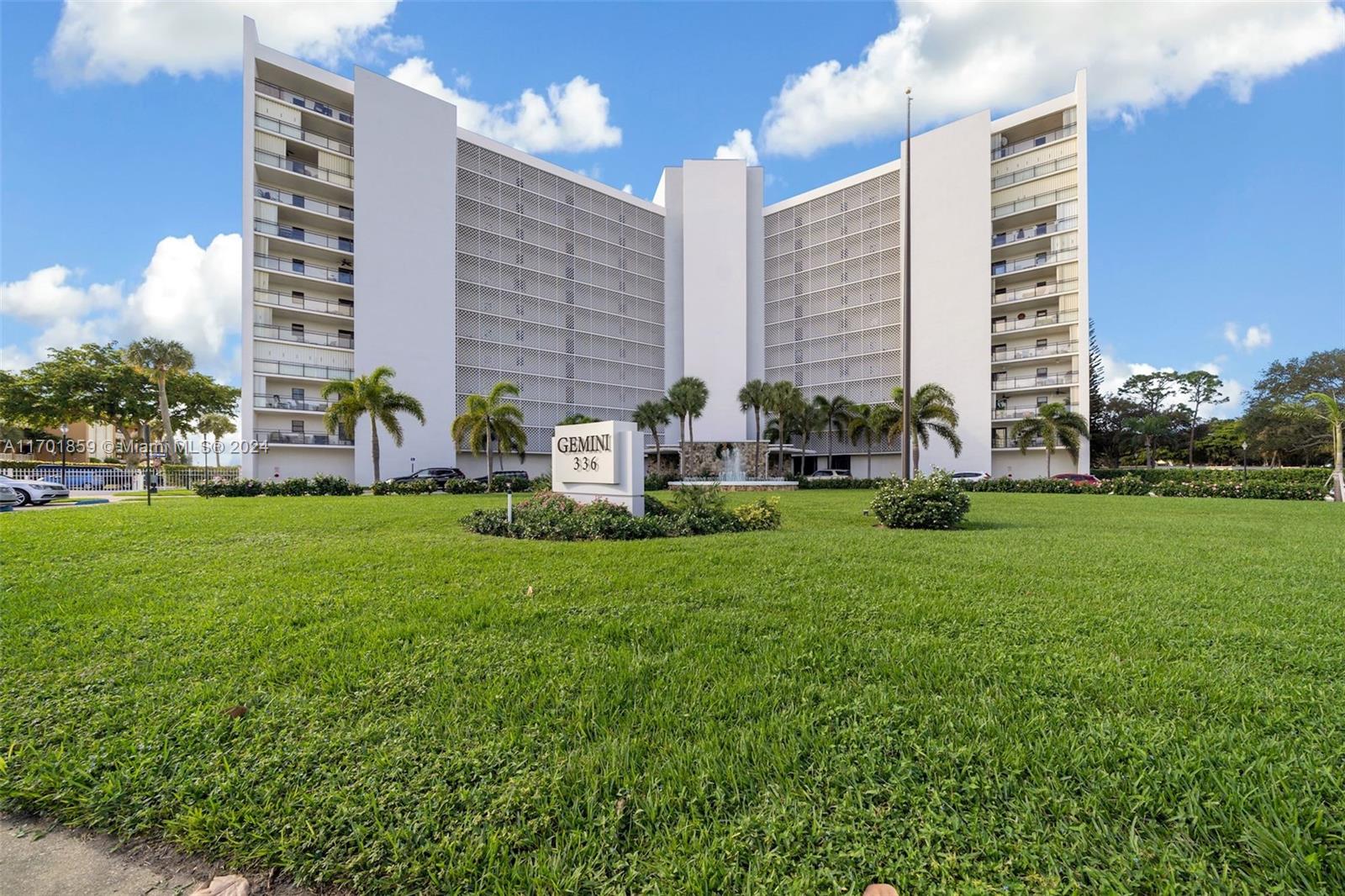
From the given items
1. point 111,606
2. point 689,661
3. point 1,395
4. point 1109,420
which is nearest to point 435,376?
point 1,395

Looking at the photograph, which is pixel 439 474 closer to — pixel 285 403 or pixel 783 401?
pixel 285 403

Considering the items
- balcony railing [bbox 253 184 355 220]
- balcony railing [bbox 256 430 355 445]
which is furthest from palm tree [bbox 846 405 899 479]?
balcony railing [bbox 253 184 355 220]

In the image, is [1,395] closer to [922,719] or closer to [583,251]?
[583,251]

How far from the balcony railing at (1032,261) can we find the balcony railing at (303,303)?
4438cm

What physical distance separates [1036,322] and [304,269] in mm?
48104

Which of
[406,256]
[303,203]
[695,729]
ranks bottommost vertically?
[695,729]

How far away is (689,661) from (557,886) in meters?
1.78

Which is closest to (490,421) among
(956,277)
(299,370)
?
(299,370)

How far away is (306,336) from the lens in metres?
34.5

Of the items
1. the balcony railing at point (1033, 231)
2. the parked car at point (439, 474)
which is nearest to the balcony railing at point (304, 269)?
the parked car at point (439, 474)

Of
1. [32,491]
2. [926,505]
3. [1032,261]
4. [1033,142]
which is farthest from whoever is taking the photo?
[1033,142]

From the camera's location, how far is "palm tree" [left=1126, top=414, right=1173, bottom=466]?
199 ft

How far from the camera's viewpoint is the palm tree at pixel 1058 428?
3559cm

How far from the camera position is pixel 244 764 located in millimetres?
2619
